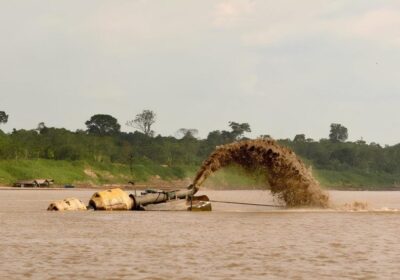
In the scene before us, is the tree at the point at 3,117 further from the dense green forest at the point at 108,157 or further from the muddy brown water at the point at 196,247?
the muddy brown water at the point at 196,247

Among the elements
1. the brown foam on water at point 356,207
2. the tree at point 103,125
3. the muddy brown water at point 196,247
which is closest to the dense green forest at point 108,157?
the tree at point 103,125

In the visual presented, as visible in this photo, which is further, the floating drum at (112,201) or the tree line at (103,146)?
the tree line at (103,146)

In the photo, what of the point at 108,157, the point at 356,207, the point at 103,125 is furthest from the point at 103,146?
the point at 356,207

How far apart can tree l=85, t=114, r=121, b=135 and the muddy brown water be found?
525 ft

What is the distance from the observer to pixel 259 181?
43.6m

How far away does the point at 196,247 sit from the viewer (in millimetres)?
22531

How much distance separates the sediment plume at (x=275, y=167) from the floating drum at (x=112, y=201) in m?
4.42

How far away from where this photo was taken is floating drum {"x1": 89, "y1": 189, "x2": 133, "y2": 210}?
39.1 meters

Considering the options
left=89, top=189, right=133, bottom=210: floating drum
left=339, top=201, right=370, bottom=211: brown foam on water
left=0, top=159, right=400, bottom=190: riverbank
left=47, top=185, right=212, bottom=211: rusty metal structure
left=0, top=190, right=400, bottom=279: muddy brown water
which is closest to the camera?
left=0, top=190, right=400, bottom=279: muddy brown water

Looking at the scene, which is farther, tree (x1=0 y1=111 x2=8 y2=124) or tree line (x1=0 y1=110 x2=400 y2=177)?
tree (x1=0 y1=111 x2=8 y2=124)

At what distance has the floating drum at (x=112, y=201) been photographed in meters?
39.1

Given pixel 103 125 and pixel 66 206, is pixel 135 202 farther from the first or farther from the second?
pixel 103 125

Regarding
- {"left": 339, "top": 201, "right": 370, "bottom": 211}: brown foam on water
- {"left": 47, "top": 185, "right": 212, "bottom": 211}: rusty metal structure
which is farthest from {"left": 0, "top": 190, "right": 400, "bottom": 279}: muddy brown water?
{"left": 339, "top": 201, "right": 370, "bottom": 211}: brown foam on water

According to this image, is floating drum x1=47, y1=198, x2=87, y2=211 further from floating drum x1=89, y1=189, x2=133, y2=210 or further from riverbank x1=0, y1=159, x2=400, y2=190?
riverbank x1=0, y1=159, x2=400, y2=190
